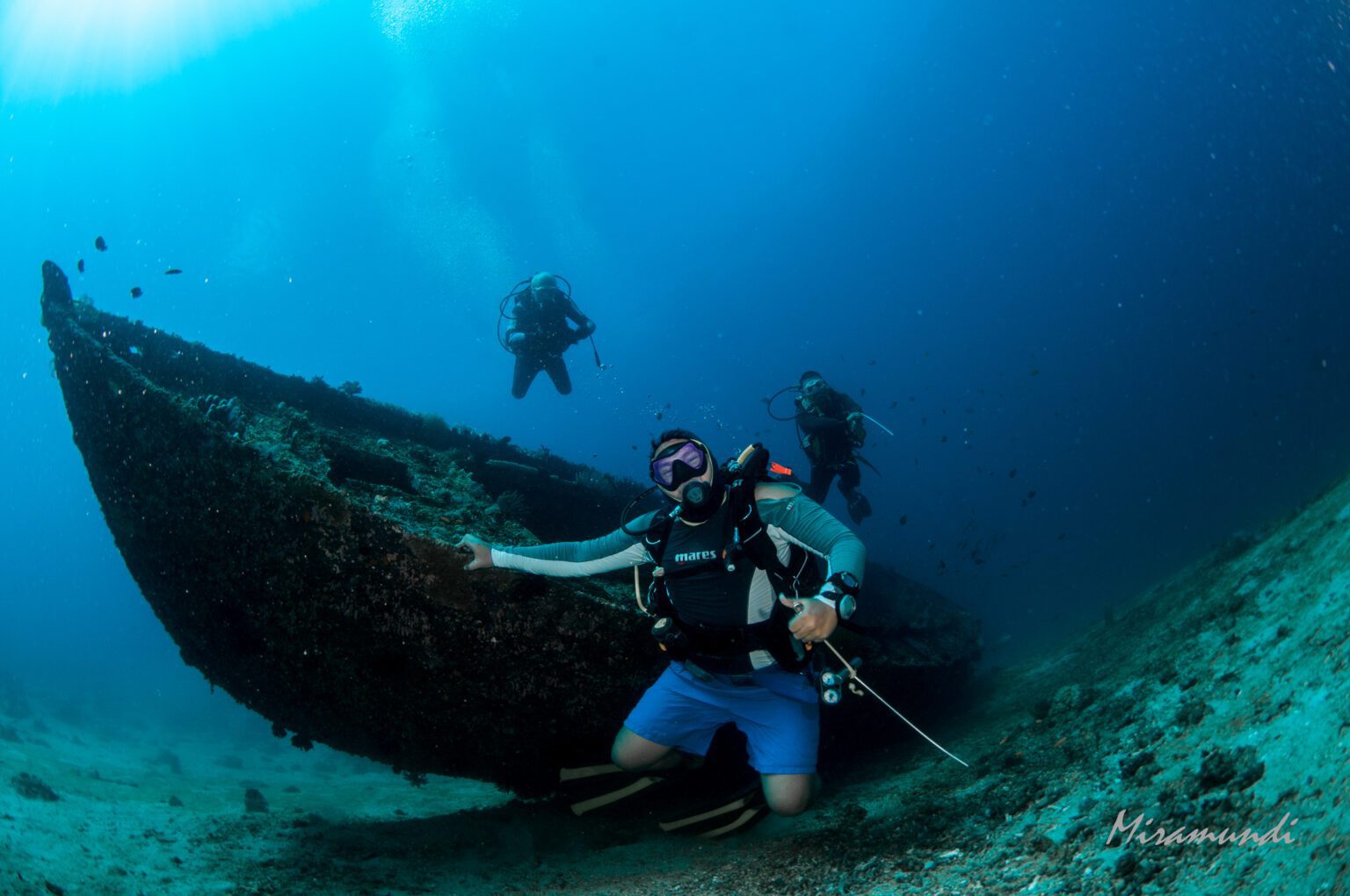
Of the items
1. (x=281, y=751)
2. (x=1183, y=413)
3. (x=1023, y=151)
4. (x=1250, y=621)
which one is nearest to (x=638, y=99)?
(x=1023, y=151)

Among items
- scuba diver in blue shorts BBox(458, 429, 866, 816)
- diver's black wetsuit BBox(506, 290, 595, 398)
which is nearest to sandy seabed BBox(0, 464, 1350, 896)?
scuba diver in blue shorts BBox(458, 429, 866, 816)

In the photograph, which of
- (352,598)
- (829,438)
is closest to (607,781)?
(352,598)

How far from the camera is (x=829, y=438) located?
10320 mm

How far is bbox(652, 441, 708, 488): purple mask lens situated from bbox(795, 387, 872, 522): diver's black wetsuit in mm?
6823

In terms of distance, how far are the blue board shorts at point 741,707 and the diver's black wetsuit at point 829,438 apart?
6750 millimetres

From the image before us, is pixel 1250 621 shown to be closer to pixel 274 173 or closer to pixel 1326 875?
pixel 1326 875

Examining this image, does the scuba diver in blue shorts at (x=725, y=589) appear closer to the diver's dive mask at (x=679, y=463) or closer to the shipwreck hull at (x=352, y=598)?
the diver's dive mask at (x=679, y=463)

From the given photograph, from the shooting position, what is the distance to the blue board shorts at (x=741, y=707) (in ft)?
12.3

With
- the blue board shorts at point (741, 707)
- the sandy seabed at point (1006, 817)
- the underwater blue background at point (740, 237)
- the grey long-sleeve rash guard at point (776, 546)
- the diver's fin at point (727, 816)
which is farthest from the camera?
the underwater blue background at point (740, 237)

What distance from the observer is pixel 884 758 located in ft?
18.3

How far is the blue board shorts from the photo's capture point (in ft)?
12.3

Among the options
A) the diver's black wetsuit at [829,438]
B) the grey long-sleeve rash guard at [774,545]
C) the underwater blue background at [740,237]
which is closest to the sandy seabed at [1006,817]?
the grey long-sleeve rash guard at [774,545]

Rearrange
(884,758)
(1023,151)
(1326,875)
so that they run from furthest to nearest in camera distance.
A: (1023,151), (884,758), (1326,875)

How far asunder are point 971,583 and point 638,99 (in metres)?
117
